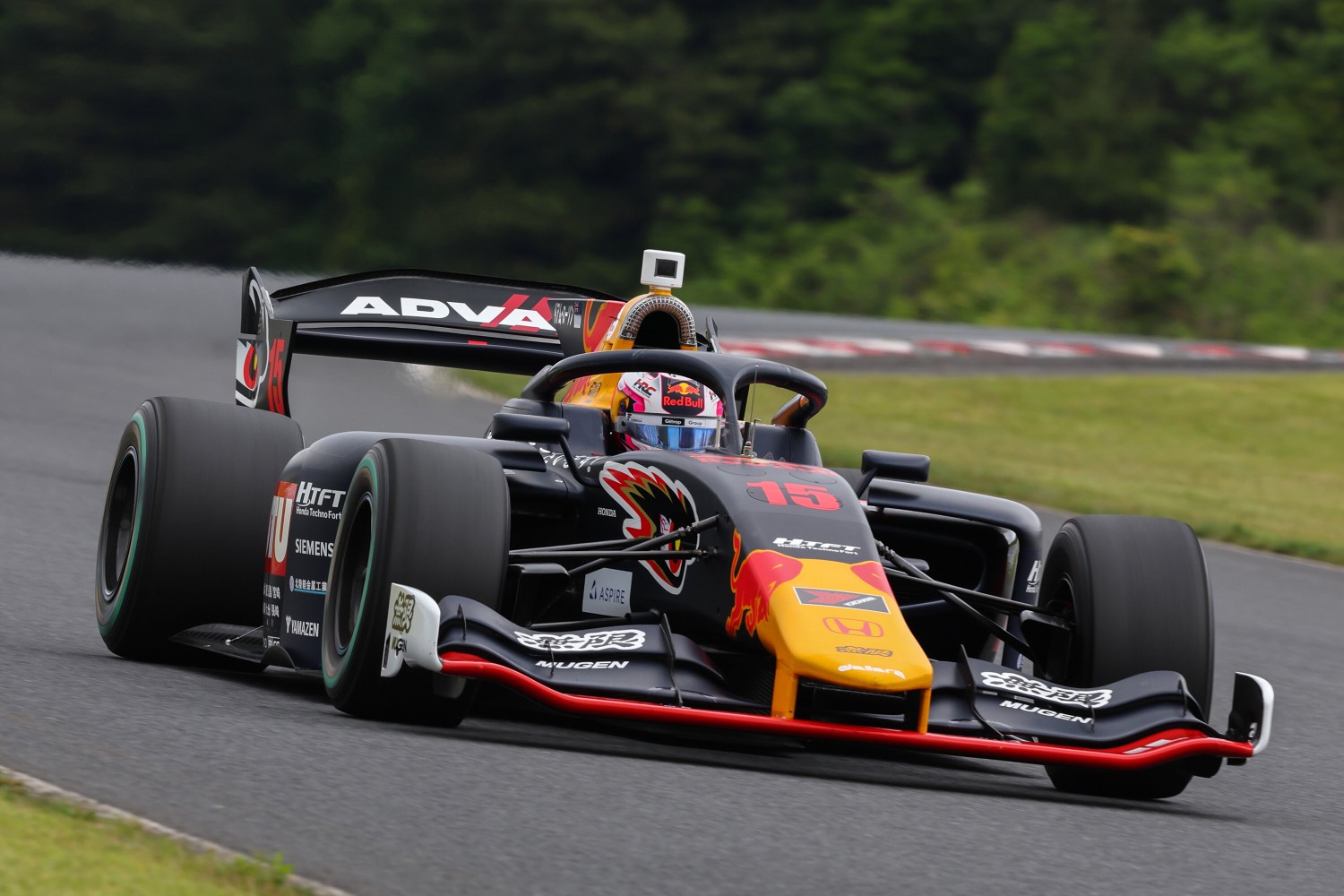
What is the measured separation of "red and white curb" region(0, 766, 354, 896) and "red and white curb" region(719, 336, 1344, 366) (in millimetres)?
17593

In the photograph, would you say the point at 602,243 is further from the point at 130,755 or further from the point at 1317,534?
the point at 130,755

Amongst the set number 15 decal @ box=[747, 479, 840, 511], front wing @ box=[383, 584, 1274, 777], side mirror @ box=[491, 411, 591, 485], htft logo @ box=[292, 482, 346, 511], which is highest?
side mirror @ box=[491, 411, 591, 485]

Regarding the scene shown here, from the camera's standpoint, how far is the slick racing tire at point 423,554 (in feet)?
18.5

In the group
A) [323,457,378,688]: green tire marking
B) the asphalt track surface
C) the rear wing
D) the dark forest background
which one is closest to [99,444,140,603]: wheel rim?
the asphalt track surface

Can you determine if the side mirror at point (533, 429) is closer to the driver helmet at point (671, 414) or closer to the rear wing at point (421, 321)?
the driver helmet at point (671, 414)

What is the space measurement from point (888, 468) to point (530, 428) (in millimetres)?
1291

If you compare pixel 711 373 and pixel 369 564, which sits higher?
pixel 711 373

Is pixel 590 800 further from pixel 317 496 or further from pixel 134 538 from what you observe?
pixel 134 538

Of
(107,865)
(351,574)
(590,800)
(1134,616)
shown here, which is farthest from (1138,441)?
(107,865)

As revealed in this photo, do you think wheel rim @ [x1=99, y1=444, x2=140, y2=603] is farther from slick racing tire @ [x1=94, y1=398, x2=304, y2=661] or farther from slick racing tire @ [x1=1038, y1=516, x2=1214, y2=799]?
slick racing tire @ [x1=1038, y1=516, x2=1214, y2=799]

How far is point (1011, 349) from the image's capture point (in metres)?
24.4

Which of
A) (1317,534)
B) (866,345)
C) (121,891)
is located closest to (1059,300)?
(866,345)

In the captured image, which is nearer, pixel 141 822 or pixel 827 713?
pixel 141 822

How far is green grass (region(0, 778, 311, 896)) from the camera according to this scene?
3.75m
